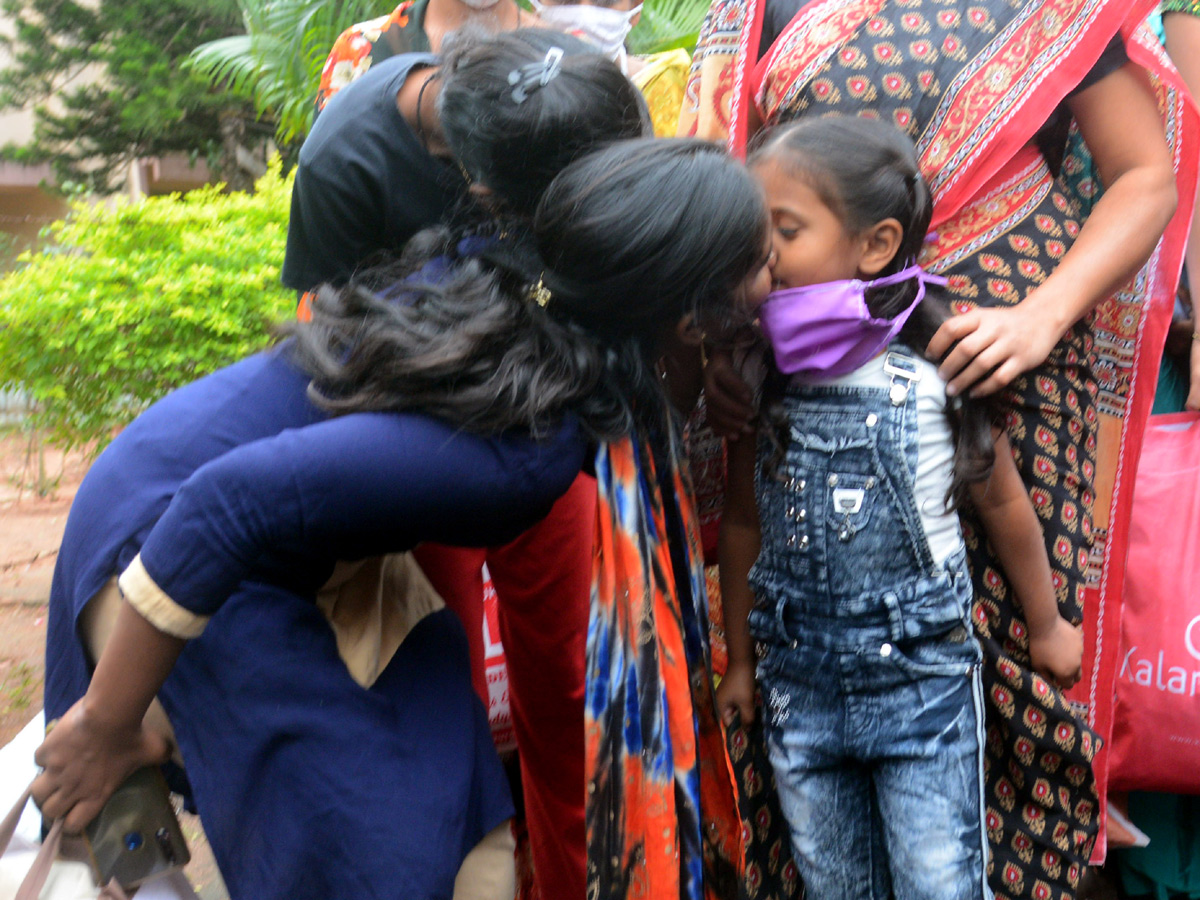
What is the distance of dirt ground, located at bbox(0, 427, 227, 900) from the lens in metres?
2.93

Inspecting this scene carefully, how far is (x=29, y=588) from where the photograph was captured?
5.21m

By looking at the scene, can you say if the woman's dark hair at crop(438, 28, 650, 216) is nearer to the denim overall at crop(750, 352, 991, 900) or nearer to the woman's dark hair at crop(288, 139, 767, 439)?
the woman's dark hair at crop(288, 139, 767, 439)

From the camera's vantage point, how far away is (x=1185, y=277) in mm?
2432

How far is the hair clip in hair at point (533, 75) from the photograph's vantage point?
134 cm

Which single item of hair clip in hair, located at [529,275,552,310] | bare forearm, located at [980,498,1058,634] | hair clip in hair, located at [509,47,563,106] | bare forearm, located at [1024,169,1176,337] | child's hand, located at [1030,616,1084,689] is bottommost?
child's hand, located at [1030,616,1084,689]

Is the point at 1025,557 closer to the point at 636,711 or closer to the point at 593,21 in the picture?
the point at 636,711

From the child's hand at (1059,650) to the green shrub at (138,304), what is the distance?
109 inches

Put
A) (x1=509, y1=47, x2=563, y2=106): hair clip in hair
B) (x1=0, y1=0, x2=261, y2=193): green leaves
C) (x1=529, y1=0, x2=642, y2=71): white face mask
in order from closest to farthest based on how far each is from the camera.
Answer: (x1=509, y1=47, x2=563, y2=106): hair clip in hair
(x1=529, y1=0, x2=642, y2=71): white face mask
(x1=0, y1=0, x2=261, y2=193): green leaves

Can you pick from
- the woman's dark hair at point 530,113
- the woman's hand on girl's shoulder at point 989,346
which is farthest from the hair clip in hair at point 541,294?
the woman's hand on girl's shoulder at point 989,346

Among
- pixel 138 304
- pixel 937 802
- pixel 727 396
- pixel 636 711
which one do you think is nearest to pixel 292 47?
pixel 138 304

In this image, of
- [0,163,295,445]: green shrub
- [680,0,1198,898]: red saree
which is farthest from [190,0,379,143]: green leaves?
[680,0,1198,898]: red saree

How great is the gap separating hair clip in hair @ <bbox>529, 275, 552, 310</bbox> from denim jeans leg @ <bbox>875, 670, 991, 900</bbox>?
0.78 meters

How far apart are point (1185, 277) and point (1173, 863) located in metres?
1.29

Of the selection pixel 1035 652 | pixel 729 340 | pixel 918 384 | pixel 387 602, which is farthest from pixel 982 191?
pixel 387 602
